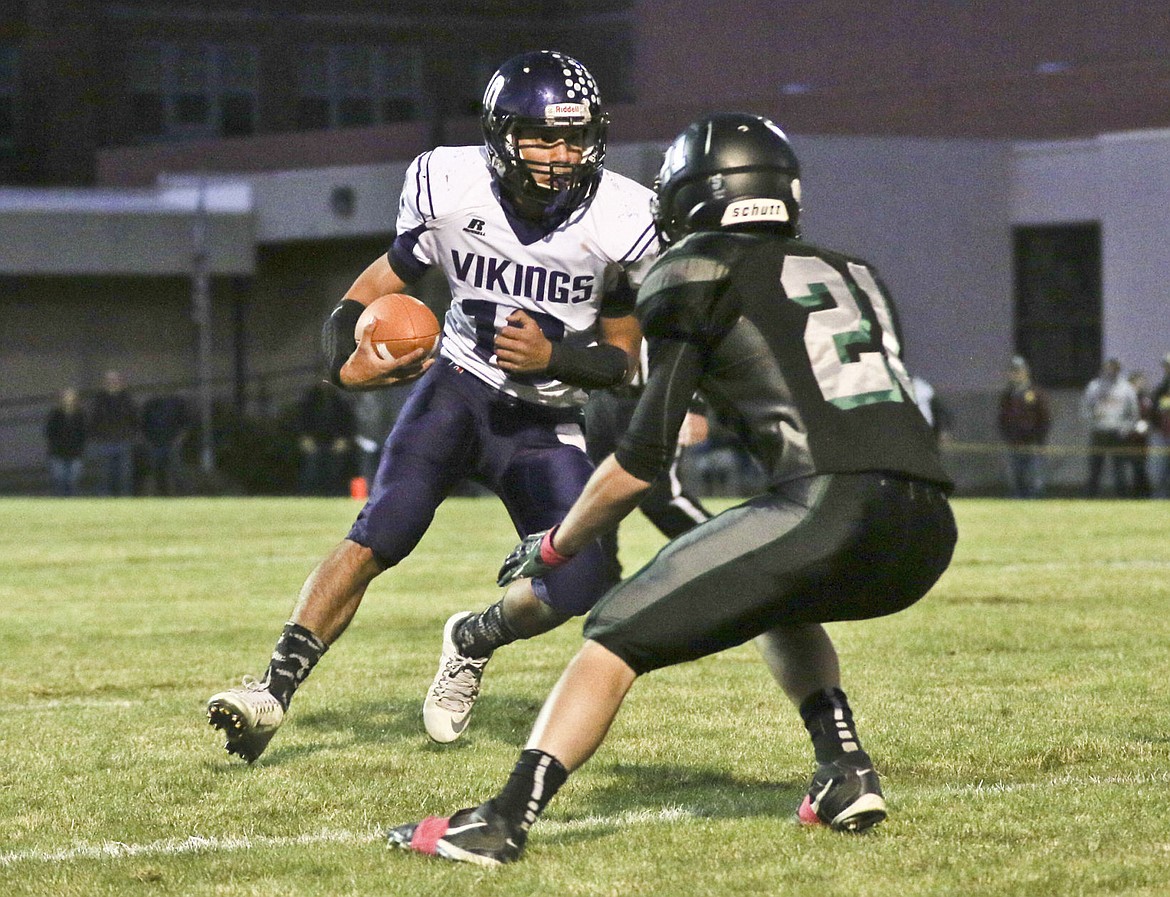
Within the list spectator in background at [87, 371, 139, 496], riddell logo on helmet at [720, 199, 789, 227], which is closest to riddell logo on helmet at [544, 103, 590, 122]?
riddell logo on helmet at [720, 199, 789, 227]

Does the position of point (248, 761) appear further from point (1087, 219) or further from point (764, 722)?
point (1087, 219)

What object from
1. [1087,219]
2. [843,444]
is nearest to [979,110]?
[1087,219]

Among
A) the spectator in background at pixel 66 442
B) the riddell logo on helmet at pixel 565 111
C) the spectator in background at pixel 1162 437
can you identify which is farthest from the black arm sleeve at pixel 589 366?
the spectator in background at pixel 66 442

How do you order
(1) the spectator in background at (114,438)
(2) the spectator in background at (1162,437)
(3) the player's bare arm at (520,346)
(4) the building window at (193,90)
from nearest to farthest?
(3) the player's bare arm at (520,346) → (2) the spectator in background at (1162,437) → (1) the spectator in background at (114,438) → (4) the building window at (193,90)

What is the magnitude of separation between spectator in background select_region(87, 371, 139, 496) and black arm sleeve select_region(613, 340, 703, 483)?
22.0 meters

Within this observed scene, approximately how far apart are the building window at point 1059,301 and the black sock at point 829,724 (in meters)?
22.1

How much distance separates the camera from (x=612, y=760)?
17.9 feet

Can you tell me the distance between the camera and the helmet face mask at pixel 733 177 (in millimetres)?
4191

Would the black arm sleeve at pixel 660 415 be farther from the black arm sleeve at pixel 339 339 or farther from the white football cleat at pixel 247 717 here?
the black arm sleeve at pixel 339 339

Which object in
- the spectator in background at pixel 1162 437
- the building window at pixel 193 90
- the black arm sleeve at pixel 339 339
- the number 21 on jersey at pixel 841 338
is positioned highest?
the building window at pixel 193 90

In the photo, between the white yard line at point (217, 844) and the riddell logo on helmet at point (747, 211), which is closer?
the riddell logo on helmet at point (747, 211)

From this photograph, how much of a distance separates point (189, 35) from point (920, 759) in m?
36.5

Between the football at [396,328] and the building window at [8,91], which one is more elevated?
the building window at [8,91]

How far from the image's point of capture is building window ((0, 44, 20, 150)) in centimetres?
3888
